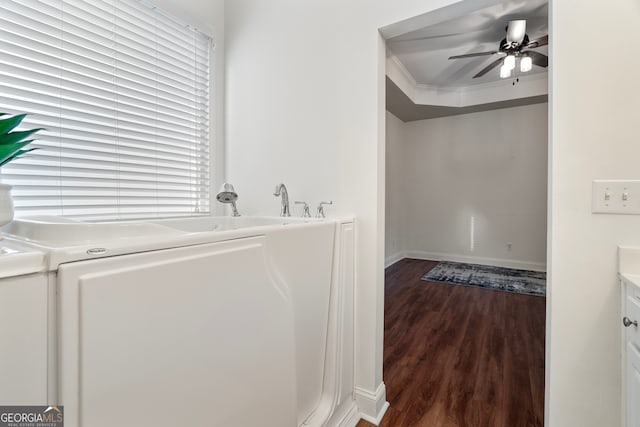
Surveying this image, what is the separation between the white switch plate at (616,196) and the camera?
1007 millimetres

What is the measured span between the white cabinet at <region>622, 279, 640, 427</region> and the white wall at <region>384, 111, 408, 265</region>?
11.5 feet

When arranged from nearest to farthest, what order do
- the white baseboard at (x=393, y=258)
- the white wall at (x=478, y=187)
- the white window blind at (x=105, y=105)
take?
the white window blind at (x=105, y=105) → the white wall at (x=478, y=187) → the white baseboard at (x=393, y=258)

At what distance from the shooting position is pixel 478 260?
15.4 feet

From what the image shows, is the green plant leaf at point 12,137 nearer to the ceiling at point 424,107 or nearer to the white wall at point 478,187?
the ceiling at point 424,107

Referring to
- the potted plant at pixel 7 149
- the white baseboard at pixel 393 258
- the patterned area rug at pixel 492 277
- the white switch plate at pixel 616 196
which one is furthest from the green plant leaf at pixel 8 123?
the white baseboard at pixel 393 258

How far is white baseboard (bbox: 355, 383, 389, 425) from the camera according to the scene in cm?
151

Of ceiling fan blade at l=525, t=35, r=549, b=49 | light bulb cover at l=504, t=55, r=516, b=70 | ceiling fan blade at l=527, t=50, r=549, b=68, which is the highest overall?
ceiling fan blade at l=527, t=50, r=549, b=68

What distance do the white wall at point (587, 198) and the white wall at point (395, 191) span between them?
3.39m

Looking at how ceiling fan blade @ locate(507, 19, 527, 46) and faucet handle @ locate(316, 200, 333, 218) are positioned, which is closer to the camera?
faucet handle @ locate(316, 200, 333, 218)

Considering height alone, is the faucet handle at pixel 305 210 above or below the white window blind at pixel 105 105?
below

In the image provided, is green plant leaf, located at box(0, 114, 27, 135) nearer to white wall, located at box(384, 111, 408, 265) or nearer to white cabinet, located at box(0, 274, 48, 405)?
white cabinet, located at box(0, 274, 48, 405)

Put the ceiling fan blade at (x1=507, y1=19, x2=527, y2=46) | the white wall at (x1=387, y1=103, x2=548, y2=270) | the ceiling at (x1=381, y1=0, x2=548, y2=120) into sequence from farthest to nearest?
the white wall at (x1=387, y1=103, x2=548, y2=270)
the ceiling fan blade at (x1=507, y1=19, x2=527, y2=46)
the ceiling at (x1=381, y1=0, x2=548, y2=120)

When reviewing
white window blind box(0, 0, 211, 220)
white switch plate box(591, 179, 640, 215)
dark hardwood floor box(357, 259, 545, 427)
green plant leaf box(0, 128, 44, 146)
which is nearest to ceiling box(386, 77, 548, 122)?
white window blind box(0, 0, 211, 220)

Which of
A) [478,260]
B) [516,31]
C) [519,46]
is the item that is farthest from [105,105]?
[478,260]
